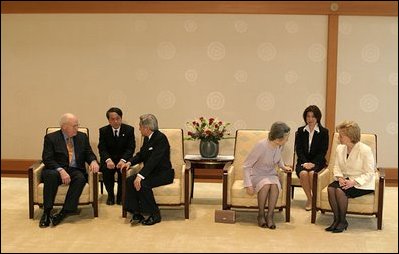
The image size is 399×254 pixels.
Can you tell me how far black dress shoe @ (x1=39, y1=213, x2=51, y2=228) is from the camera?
5.06 metres

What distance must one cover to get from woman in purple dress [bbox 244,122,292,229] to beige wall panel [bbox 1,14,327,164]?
6.53ft

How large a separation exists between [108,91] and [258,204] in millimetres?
3185

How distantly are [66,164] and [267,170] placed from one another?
2.16m

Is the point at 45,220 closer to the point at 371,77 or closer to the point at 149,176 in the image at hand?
the point at 149,176

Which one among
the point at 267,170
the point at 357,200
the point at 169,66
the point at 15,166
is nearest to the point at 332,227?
the point at 357,200

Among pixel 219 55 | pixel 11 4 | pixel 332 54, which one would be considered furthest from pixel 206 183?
pixel 11 4

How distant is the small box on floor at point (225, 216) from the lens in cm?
521

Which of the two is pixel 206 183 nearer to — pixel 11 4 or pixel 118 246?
pixel 118 246

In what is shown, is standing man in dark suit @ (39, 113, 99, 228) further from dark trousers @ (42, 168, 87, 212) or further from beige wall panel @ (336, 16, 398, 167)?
beige wall panel @ (336, 16, 398, 167)

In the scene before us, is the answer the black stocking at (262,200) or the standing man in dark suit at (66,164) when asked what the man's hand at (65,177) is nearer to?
the standing man in dark suit at (66,164)

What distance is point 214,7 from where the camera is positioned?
7086 millimetres

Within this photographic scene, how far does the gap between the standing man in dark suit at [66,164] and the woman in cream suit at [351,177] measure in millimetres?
2510

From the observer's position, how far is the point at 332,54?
276 inches

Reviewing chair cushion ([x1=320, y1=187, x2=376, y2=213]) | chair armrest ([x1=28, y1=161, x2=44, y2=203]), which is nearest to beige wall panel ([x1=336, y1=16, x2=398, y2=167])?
chair cushion ([x1=320, y1=187, x2=376, y2=213])
